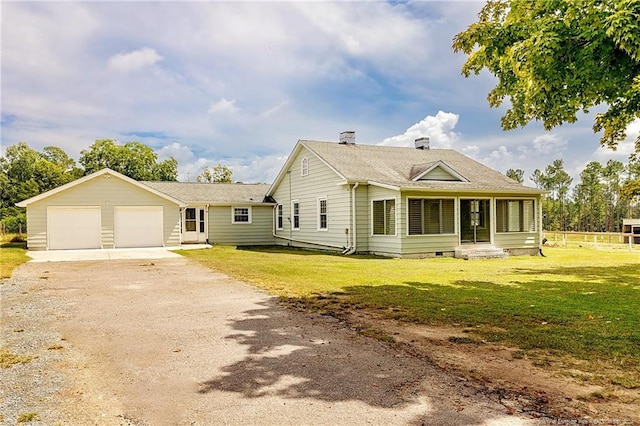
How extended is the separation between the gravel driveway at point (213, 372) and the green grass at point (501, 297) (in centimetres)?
152

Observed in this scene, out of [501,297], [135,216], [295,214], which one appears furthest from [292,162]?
[501,297]

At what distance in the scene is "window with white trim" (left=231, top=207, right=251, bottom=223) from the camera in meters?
25.5

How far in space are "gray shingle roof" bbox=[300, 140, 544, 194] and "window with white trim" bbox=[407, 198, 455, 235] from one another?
71cm

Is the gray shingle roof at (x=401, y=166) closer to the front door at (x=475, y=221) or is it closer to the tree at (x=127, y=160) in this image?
the front door at (x=475, y=221)

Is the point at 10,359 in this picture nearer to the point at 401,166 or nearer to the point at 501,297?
the point at 501,297

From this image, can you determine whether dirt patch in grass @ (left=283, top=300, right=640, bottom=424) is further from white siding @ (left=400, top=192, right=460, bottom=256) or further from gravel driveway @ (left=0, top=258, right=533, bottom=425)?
white siding @ (left=400, top=192, right=460, bottom=256)

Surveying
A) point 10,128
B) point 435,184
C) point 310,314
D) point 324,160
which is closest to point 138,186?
point 324,160

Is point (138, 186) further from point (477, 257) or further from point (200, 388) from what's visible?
point (200, 388)

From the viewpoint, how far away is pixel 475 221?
62.0 ft

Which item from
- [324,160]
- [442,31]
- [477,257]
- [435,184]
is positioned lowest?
[477,257]

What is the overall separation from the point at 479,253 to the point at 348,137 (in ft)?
31.2

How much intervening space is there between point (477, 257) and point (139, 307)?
13.7m

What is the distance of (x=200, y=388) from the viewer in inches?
154

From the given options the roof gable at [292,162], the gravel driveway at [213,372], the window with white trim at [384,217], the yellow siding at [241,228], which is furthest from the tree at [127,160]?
the gravel driveway at [213,372]
